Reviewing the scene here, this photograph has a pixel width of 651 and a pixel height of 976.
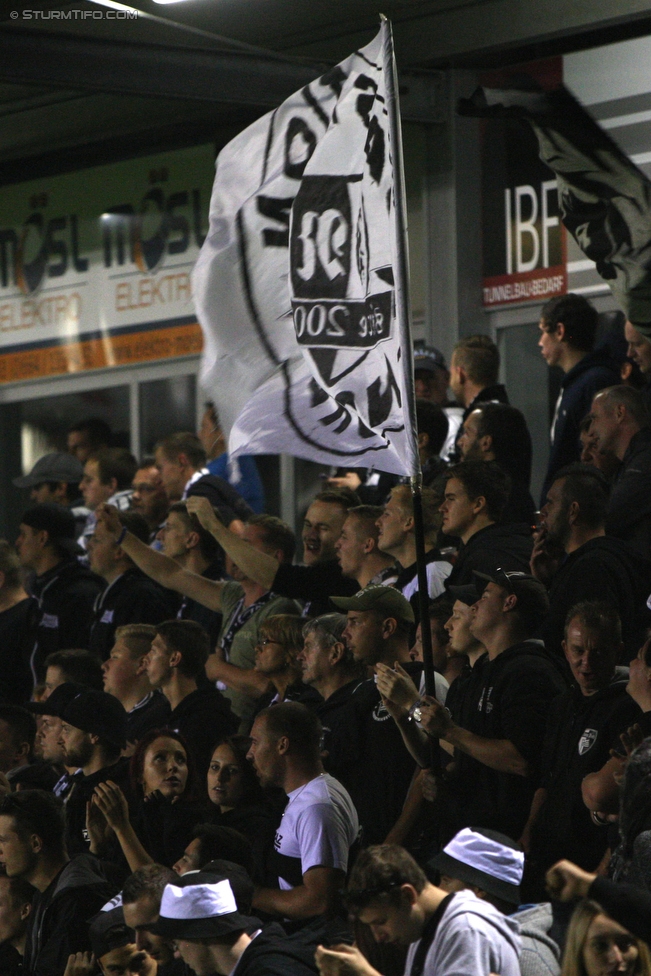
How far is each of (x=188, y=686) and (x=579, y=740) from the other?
2.74 metres

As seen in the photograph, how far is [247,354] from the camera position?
7059mm

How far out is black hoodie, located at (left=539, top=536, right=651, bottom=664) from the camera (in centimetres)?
714

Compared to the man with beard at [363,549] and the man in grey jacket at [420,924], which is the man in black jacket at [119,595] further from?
the man in grey jacket at [420,924]

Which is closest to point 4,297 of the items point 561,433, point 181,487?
point 181,487

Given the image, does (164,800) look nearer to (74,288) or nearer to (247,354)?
(247,354)

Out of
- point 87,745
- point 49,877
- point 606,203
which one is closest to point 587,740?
point 49,877

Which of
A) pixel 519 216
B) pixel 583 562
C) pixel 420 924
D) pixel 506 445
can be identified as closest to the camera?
pixel 420 924

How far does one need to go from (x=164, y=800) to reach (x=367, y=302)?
254 centimetres

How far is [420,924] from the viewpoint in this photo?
535cm

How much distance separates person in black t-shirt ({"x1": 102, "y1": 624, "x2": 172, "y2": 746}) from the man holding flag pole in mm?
2325

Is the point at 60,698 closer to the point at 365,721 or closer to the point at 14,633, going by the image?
the point at 14,633

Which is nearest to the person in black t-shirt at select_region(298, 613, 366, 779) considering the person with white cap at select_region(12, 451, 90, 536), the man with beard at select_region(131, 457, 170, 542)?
the man with beard at select_region(131, 457, 170, 542)

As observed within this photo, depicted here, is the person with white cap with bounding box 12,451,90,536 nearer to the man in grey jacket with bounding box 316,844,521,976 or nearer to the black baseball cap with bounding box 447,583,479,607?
the black baseball cap with bounding box 447,583,479,607

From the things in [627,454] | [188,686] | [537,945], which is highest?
[627,454]
